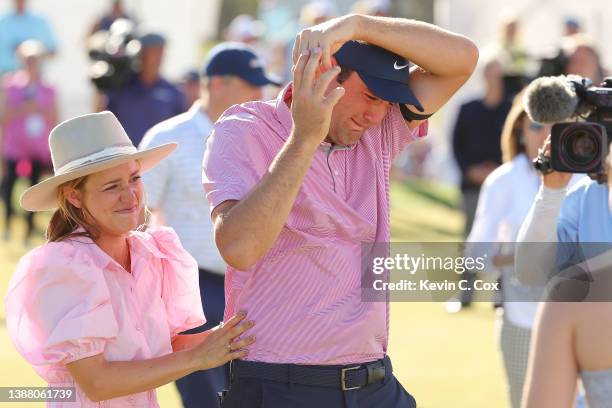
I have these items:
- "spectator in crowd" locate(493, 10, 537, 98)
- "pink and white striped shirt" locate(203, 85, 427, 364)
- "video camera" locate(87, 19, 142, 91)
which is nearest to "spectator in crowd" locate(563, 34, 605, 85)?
"spectator in crowd" locate(493, 10, 537, 98)

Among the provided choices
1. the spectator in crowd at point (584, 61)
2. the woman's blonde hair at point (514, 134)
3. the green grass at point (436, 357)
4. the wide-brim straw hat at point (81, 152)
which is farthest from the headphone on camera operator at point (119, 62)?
the wide-brim straw hat at point (81, 152)

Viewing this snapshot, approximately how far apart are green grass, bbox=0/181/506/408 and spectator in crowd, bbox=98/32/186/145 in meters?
1.93

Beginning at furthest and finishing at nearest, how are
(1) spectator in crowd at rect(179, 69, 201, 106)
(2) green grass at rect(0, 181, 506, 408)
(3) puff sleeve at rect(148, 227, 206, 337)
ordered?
(1) spectator in crowd at rect(179, 69, 201, 106)
(2) green grass at rect(0, 181, 506, 408)
(3) puff sleeve at rect(148, 227, 206, 337)

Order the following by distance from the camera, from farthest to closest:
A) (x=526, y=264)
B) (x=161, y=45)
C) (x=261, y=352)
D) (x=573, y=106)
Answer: (x=161, y=45), (x=526, y=264), (x=573, y=106), (x=261, y=352)

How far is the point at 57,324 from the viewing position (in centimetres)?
404

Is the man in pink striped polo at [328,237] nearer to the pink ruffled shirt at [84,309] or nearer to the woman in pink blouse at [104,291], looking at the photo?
the woman in pink blouse at [104,291]

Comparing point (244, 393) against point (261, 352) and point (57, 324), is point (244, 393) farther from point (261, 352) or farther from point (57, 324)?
point (57, 324)

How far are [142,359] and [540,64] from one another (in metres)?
Result: 7.99

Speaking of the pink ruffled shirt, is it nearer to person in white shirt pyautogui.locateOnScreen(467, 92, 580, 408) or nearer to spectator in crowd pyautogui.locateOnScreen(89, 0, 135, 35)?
person in white shirt pyautogui.locateOnScreen(467, 92, 580, 408)

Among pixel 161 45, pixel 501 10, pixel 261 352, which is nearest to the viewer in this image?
pixel 261 352

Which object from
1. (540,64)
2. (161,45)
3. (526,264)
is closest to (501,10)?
(540,64)

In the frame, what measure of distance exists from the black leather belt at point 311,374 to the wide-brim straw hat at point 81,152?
79cm

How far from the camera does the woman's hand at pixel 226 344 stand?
13.0ft

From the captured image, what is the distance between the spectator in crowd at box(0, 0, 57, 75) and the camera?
1642 centimetres
